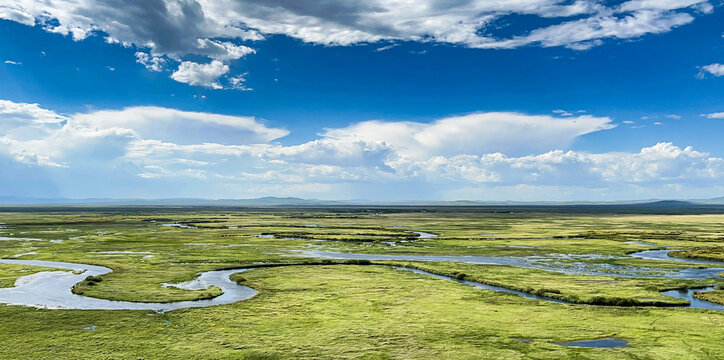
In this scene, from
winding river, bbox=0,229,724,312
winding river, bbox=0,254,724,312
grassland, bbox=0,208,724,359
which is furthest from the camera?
winding river, bbox=0,229,724,312

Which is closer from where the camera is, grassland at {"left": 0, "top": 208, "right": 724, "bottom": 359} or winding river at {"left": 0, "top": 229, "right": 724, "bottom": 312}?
grassland at {"left": 0, "top": 208, "right": 724, "bottom": 359}

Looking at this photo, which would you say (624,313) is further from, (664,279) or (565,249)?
(565,249)

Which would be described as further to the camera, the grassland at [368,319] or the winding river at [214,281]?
the winding river at [214,281]

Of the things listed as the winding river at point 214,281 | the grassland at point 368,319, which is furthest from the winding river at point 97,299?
the grassland at point 368,319

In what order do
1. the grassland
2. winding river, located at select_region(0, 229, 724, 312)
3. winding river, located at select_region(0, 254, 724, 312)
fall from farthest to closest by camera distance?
winding river, located at select_region(0, 229, 724, 312)
winding river, located at select_region(0, 254, 724, 312)
the grassland

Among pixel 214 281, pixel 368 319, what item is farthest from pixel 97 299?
pixel 368 319

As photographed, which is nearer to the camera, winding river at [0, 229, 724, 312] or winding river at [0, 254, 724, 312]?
winding river at [0, 254, 724, 312]

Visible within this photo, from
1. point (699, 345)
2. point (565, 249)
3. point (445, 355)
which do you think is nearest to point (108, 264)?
point (445, 355)

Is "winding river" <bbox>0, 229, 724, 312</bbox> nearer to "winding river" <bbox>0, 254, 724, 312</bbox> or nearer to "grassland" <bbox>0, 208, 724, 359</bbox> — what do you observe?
"winding river" <bbox>0, 254, 724, 312</bbox>

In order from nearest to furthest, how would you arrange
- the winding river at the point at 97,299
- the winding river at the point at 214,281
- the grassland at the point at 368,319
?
the grassland at the point at 368,319, the winding river at the point at 97,299, the winding river at the point at 214,281

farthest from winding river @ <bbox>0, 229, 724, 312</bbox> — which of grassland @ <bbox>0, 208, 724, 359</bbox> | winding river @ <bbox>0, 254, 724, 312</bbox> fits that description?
grassland @ <bbox>0, 208, 724, 359</bbox>

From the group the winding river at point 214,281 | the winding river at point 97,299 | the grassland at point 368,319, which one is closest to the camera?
the grassland at point 368,319

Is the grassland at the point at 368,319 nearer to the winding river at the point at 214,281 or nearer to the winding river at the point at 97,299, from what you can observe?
the winding river at the point at 97,299
